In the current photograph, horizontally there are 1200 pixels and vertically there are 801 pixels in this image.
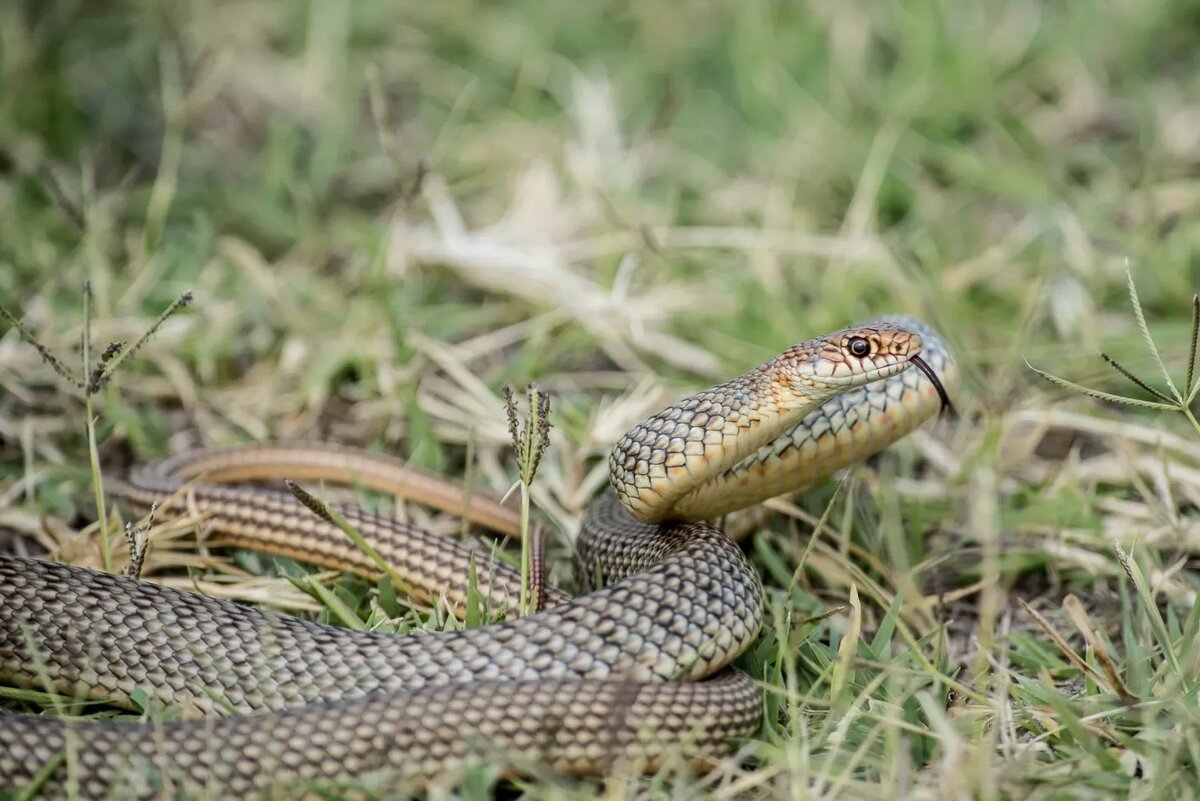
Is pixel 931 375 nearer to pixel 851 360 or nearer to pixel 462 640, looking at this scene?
pixel 851 360

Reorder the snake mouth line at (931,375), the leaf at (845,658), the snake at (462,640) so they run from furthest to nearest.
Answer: the snake mouth line at (931,375), the leaf at (845,658), the snake at (462,640)

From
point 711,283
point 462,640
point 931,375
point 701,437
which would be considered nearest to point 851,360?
point 931,375

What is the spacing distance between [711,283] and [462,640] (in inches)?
149

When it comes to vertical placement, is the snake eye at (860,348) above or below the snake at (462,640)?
above

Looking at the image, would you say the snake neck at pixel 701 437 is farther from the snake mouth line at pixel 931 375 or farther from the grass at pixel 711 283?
the snake mouth line at pixel 931 375

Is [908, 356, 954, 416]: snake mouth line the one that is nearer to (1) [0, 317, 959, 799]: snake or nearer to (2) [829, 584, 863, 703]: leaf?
(1) [0, 317, 959, 799]: snake

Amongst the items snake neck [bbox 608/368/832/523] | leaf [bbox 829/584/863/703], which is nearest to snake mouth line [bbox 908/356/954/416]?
snake neck [bbox 608/368/832/523]

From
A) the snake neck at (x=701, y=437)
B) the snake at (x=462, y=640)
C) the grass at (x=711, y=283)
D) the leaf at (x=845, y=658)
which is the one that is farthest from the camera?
the snake neck at (x=701, y=437)

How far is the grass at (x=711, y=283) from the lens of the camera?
167 inches

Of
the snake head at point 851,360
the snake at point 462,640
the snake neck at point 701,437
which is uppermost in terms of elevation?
the snake head at point 851,360

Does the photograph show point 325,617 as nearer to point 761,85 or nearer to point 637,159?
point 637,159

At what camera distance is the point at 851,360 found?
4.54m

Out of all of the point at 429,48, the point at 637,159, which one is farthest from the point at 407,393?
the point at 429,48

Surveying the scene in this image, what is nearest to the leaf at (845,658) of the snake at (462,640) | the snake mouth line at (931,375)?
the snake at (462,640)
